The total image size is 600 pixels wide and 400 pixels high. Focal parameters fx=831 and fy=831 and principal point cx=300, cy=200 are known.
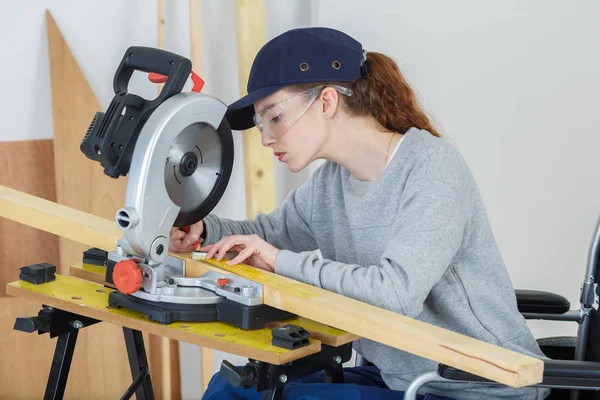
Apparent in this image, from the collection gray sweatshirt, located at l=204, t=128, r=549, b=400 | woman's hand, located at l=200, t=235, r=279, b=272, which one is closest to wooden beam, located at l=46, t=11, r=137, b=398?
gray sweatshirt, located at l=204, t=128, r=549, b=400

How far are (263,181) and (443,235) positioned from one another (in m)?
1.32

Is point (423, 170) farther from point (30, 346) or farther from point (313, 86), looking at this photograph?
point (30, 346)

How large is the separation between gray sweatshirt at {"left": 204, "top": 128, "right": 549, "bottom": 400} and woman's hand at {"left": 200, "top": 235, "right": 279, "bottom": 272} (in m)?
0.03

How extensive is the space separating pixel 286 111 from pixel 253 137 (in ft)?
3.42

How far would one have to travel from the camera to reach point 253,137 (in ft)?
9.39

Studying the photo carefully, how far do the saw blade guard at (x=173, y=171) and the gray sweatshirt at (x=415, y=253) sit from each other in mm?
220

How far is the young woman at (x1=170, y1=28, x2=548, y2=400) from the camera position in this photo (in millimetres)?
1651

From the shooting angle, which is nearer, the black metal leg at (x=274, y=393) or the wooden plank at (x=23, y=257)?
the black metal leg at (x=274, y=393)

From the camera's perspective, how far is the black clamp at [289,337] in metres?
1.44

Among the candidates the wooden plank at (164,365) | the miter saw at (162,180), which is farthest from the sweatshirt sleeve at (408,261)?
the wooden plank at (164,365)

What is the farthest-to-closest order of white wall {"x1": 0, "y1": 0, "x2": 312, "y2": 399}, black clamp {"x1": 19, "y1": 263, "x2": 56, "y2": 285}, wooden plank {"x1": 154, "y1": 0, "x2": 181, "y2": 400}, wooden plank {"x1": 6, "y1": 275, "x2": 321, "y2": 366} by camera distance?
1. wooden plank {"x1": 154, "y1": 0, "x2": 181, "y2": 400}
2. white wall {"x1": 0, "y1": 0, "x2": 312, "y2": 399}
3. black clamp {"x1": 19, "y1": 263, "x2": 56, "y2": 285}
4. wooden plank {"x1": 6, "y1": 275, "x2": 321, "y2": 366}

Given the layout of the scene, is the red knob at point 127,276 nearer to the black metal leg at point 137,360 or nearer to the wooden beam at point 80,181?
the black metal leg at point 137,360

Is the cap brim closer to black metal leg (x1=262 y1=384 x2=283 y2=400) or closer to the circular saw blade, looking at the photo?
the circular saw blade

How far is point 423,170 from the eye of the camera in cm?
175
